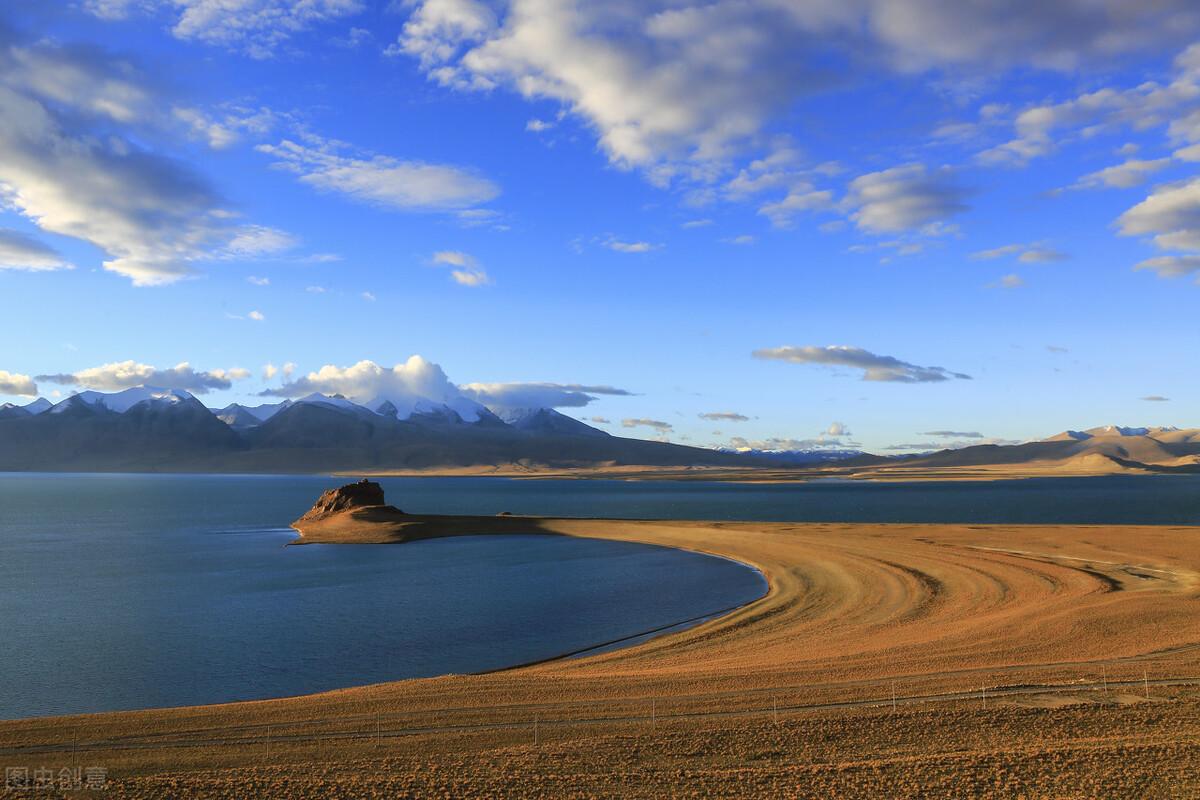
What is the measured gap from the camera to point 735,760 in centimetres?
1830

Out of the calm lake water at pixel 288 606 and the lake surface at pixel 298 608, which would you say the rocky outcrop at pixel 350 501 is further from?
the lake surface at pixel 298 608

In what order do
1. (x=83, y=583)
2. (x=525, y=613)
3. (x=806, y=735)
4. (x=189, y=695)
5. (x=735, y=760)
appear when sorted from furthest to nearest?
(x=83, y=583), (x=525, y=613), (x=189, y=695), (x=806, y=735), (x=735, y=760)

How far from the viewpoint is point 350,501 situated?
345ft

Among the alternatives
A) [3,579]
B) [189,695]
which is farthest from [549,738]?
[3,579]

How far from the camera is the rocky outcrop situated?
103875mm

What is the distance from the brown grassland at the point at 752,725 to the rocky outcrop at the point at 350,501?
75.3m

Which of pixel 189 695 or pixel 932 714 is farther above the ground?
pixel 932 714

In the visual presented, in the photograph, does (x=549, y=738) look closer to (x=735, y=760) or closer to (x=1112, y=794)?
(x=735, y=760)

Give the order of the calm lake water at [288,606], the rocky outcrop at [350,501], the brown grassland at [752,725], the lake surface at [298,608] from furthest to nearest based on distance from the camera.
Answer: the rocky outcrop at [350,501], the calm lake water at [288,606], the lake surface at [298,608], the brown grassland at [752,725]

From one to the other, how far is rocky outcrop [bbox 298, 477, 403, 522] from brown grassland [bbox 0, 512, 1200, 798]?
7527 cm

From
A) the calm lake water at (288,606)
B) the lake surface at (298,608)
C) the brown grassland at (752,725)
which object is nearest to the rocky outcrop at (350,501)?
the calm lake water at (288,606)

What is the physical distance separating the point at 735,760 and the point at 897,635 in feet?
64.9

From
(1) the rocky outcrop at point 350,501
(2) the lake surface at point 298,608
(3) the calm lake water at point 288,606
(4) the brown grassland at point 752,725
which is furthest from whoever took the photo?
(1) the rocky outcrop at point 350,501

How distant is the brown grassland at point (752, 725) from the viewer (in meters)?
17.0
